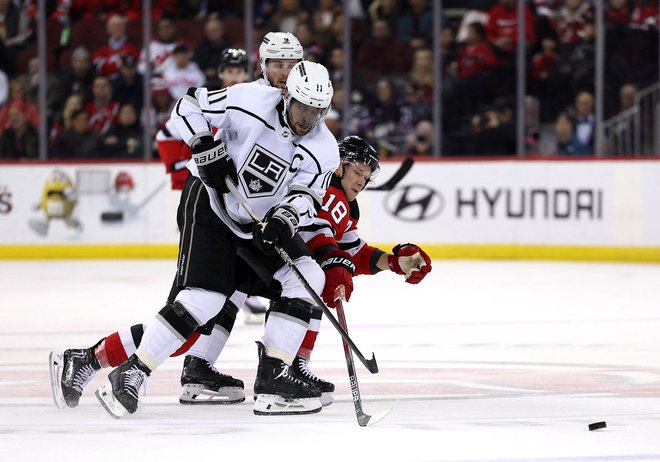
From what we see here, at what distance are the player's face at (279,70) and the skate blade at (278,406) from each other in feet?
3.62

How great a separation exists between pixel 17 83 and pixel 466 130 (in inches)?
137

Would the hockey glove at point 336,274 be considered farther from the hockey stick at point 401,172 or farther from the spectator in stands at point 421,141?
the spectator in stands at point 421,141

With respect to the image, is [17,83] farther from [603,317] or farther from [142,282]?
[603,317]

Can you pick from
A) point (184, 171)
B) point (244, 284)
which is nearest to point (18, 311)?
point (184, 171)

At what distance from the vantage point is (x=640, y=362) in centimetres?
526

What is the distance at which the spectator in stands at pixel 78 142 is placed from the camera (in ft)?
34.7

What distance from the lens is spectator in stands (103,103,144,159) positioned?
10547 millimetres

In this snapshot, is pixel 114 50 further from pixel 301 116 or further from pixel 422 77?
pixel 301 116

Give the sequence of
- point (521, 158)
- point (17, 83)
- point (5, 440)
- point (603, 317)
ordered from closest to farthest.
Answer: point (5, 440) → point (603, 317) → point (521, 158) → point (17, 83)

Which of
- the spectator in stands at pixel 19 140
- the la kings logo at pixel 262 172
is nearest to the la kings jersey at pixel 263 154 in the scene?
the la kings logo at pixel 262 172

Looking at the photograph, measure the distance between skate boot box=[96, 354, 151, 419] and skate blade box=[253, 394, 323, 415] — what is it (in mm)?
350

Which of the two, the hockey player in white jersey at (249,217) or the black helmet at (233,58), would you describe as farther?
the black helmet at (233,58)

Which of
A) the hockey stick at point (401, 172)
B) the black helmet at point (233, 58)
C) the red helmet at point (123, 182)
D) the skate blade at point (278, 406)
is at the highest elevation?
the black helmet at point (233, 58)

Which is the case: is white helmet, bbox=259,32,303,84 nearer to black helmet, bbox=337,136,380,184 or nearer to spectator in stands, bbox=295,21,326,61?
black helmet, bbox=337,136,380,184
